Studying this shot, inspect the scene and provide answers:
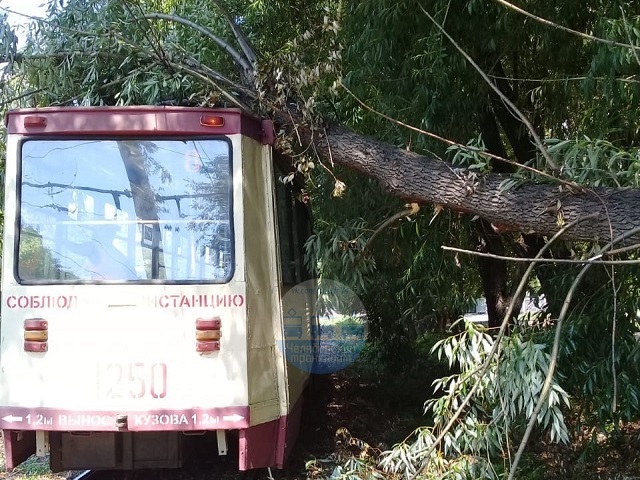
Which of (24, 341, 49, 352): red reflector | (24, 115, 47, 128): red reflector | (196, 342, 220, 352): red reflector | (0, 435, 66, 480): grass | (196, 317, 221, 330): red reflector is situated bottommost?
(0, 435, 66, 480): grass

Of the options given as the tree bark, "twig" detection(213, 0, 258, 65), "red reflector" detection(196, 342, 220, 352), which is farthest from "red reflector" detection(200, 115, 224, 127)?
"red reflector" detection(196, 342, 220, 352)

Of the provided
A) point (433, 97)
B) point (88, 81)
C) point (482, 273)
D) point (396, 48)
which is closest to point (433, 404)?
point (433, 97)

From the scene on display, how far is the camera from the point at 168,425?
4.41 metres

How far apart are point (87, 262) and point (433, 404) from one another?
2532 mm

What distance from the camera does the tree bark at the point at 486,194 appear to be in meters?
3.77

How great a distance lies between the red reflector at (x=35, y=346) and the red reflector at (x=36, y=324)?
0.33ft

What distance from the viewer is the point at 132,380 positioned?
4453 mm

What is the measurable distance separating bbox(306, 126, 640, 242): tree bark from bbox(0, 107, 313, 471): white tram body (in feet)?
2.66

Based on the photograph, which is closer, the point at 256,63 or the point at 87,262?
the point at 87,262

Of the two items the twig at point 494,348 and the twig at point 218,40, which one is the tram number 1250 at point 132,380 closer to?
the twig at point 494,348

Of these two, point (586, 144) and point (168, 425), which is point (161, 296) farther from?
point (586, 144)

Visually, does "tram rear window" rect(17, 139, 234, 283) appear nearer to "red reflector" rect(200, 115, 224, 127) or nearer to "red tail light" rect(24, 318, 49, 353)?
"red reflector" rect(200, 115, 224, 127)

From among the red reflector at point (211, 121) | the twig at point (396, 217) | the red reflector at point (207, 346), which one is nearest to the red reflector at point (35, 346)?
the red reflector at point (207, 346)

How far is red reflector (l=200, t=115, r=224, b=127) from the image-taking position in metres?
4.64
